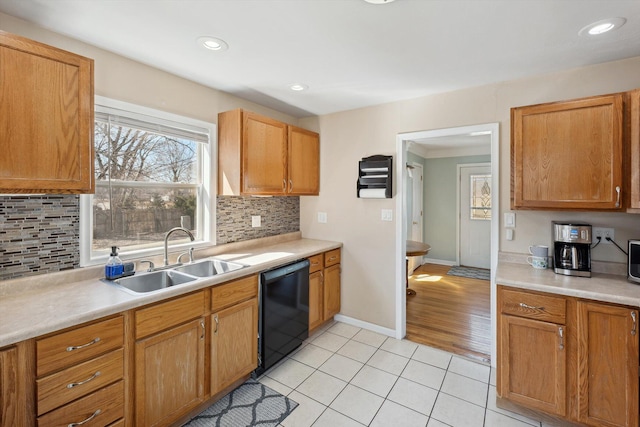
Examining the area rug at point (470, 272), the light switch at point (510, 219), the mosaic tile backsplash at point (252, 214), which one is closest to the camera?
the light switch at point (510, 219)

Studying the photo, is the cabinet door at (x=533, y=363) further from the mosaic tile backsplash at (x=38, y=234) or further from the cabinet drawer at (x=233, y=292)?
the mosaic tile backsplash at (x=38, y=234)

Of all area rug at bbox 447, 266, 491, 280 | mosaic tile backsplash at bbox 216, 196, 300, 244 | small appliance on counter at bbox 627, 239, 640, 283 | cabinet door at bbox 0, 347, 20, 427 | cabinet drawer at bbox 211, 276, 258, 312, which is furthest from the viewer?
area rug at bbox 447, 266, 491, 280

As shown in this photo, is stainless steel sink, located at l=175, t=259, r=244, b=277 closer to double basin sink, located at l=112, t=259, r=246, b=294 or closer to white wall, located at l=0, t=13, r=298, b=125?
double basin sink, located at l=112, t=259, r=246, b=294

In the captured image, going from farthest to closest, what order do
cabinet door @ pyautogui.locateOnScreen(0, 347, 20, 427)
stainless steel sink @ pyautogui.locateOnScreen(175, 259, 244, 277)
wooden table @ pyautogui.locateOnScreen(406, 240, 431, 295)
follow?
wooden table @ pyautogui.locateOnScreen(406, 240, 431, 295) → stainless steel sink @ pyautogui.locateOnScreen(175, 259, 244, 277) → cabinet door @ pyautogui.locateOnScreen(0, 347, 20, 427)

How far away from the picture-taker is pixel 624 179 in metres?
1.89

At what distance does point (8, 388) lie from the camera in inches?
46.6

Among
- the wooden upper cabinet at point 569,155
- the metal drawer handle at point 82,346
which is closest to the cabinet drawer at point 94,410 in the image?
the metal drawer handle at point 82,346

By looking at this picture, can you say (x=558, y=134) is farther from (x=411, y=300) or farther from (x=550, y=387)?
(x=411, y=300)

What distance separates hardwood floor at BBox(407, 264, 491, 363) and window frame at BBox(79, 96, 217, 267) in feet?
7.50

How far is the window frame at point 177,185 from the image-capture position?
6.28 feet

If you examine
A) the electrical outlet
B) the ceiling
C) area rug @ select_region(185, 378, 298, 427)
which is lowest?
area rug @ select_region(185, 378, 298, 427)

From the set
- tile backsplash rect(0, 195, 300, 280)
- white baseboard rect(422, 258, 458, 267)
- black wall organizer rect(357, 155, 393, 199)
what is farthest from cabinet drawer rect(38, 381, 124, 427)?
white baseboard rect(422, 258, 458, 267)

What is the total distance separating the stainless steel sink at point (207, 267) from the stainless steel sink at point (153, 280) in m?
0.10

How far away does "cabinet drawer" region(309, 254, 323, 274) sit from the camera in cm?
292
